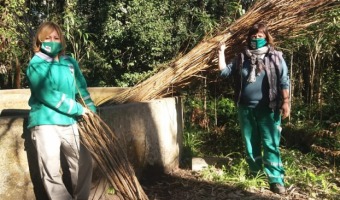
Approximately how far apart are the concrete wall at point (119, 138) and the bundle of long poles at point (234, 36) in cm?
25

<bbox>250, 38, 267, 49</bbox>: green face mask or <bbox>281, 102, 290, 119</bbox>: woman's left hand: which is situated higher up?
<bbox>250, 38, 267, 49</bbox>: green face mask

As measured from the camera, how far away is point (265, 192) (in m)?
3.84

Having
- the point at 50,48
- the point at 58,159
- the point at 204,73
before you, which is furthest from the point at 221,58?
the point at 58,159

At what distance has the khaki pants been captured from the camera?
2.85 metres

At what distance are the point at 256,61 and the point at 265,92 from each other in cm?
29

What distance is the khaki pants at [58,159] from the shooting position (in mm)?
2852

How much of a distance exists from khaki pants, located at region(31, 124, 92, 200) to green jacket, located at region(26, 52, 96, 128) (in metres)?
0.06

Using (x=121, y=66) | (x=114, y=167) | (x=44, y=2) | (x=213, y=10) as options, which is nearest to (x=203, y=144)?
(x=114, y=167)

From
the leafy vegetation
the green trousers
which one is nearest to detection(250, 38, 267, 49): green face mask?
the green trousers

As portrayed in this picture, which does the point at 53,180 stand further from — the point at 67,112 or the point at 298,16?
the point at 298,16

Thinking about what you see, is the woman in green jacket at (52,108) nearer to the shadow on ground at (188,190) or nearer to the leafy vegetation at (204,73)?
the leafy vegetation at (204,73)

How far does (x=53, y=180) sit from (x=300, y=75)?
485 centimetres

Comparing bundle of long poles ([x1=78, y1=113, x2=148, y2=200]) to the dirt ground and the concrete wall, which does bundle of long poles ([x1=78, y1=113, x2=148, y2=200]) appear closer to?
the concrete wall

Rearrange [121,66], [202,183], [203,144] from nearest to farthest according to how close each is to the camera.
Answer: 1. [202,183]
2. [203,144]
3. [121,66]
